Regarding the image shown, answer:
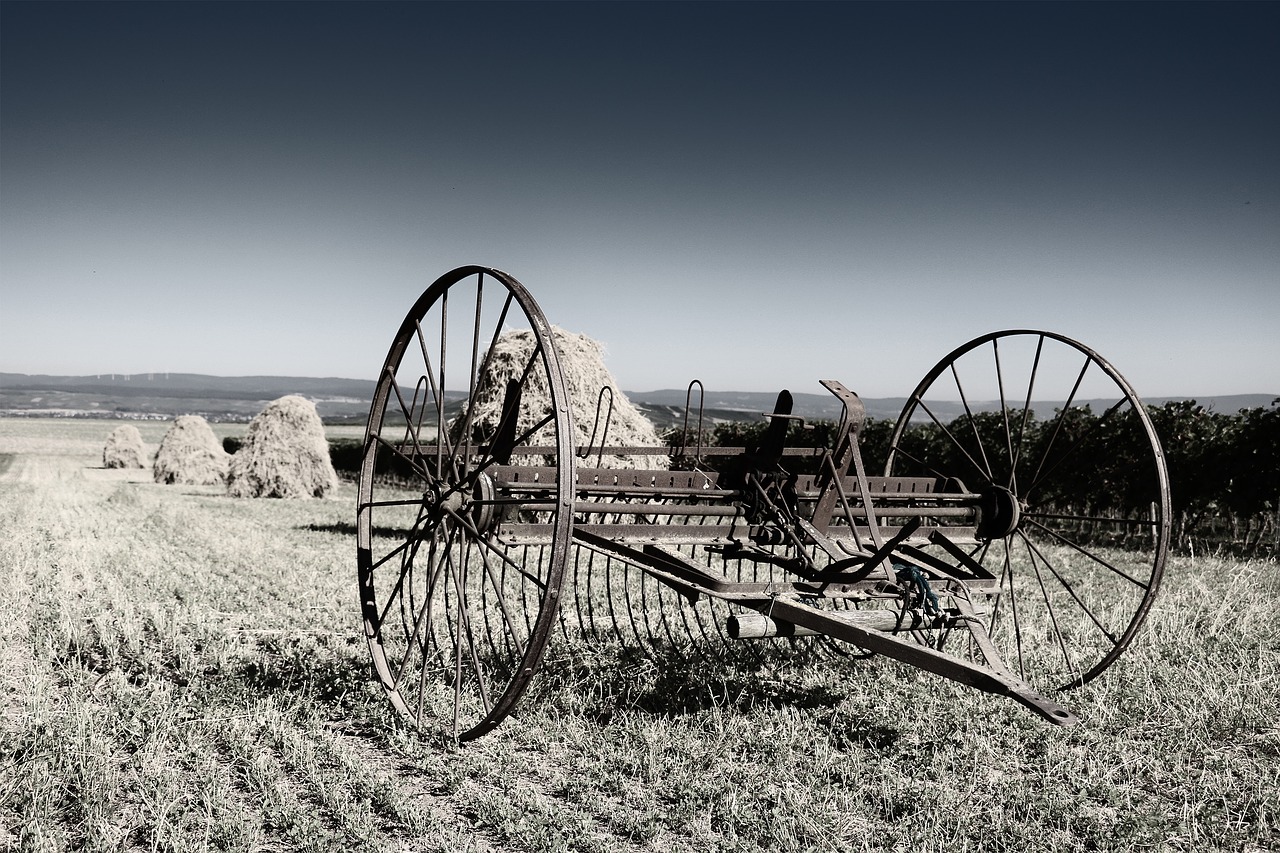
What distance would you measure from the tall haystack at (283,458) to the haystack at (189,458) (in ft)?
10.9

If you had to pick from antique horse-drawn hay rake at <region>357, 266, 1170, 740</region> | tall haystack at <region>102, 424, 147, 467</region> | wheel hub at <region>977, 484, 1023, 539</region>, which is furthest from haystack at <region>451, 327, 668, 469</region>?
tall haystack at <region>102, 424, 147, 467</region>

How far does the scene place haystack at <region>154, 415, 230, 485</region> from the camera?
73.5 feet

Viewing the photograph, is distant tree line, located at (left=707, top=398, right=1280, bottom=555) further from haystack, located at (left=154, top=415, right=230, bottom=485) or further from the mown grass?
haystack, located at (left=154, top=415, right=230, bottom=485)

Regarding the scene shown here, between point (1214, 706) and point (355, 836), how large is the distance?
13.5 feet

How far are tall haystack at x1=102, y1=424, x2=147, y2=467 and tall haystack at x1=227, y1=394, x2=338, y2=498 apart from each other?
10.3 metres

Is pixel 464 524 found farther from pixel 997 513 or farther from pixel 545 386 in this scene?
pixel 545 386

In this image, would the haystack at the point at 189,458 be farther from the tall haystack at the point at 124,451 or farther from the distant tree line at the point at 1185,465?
the distant tree line at the point at 1185,465

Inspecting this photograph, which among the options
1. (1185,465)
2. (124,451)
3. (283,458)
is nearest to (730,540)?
(1185,465)

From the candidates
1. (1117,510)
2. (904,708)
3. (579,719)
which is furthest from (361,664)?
(1117,510)

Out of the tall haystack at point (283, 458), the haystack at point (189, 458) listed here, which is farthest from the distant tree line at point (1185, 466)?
the haystack at point (189, 458)

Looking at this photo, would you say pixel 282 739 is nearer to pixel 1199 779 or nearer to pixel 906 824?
pixel 906 824

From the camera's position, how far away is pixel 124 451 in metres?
27.4

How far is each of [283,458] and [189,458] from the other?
5148 mm

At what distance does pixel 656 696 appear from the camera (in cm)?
454
